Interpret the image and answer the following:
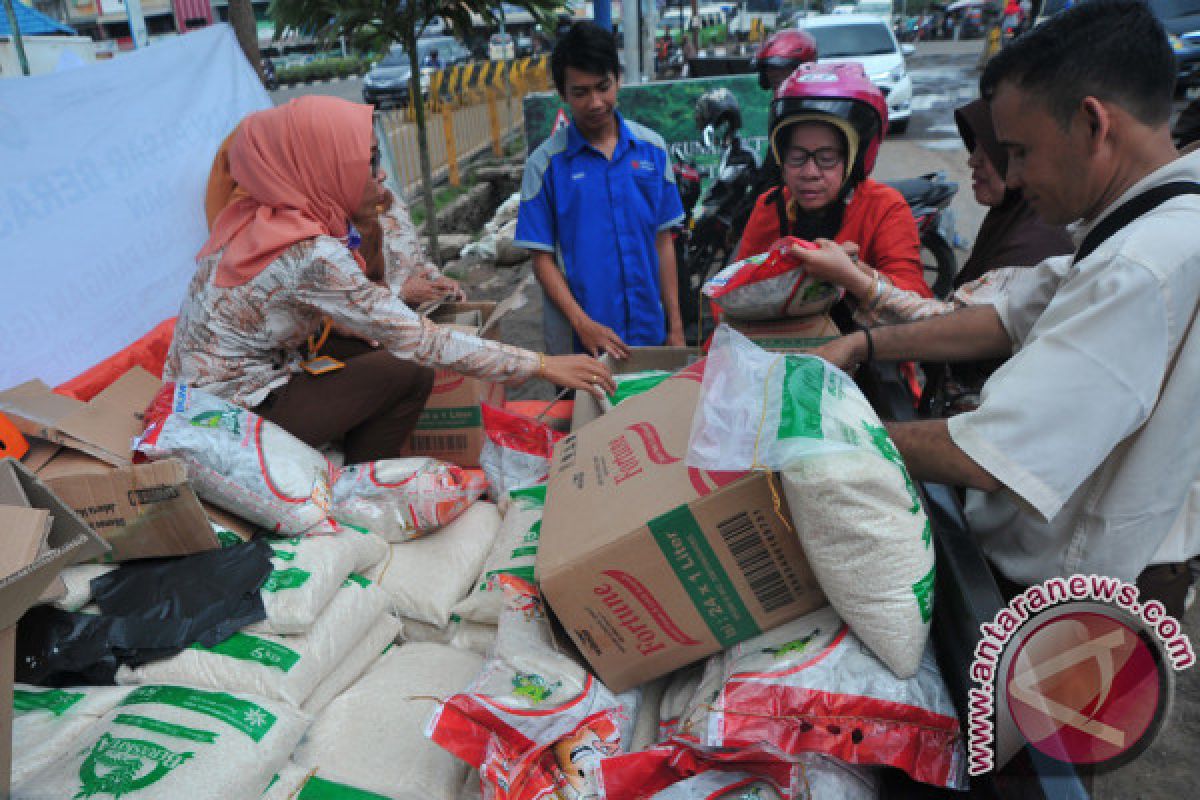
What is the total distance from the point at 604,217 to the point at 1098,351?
199 cm

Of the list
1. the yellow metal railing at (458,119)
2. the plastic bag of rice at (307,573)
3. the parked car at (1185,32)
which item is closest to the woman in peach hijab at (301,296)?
the plastic bag of rice at (307,573)

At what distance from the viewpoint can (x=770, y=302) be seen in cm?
175

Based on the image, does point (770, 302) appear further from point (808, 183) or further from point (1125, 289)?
point (1125, 289)

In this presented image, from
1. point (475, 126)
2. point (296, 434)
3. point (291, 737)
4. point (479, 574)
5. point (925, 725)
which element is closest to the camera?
point (925, 725)

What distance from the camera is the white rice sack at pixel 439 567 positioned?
6.18ft

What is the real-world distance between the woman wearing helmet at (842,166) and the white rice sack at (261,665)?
172 centimetres

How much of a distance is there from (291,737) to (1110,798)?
1724 millimetres

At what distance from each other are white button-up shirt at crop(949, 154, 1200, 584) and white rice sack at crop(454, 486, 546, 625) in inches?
38.2

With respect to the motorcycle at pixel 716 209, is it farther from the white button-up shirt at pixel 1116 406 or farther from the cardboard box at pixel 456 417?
the white button-up shirt at pixel 1116 406

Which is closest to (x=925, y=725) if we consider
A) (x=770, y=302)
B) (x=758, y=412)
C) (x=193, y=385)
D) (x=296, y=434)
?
(x=758, y=412)

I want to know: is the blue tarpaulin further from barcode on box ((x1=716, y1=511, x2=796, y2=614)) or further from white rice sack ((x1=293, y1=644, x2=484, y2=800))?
barcode on box ((x1=716, y1=511, x2=796, y2=614))

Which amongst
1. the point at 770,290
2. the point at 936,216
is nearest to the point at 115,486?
the point at 770,290

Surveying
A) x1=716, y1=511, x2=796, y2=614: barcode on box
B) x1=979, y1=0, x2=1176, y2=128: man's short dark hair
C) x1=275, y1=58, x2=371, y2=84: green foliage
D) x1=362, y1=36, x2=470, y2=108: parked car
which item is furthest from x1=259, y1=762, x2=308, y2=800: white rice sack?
x1=275, y1=58, x2=371, y2=84: green foliage

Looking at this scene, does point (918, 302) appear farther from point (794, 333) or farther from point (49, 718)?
point (49, 718)
